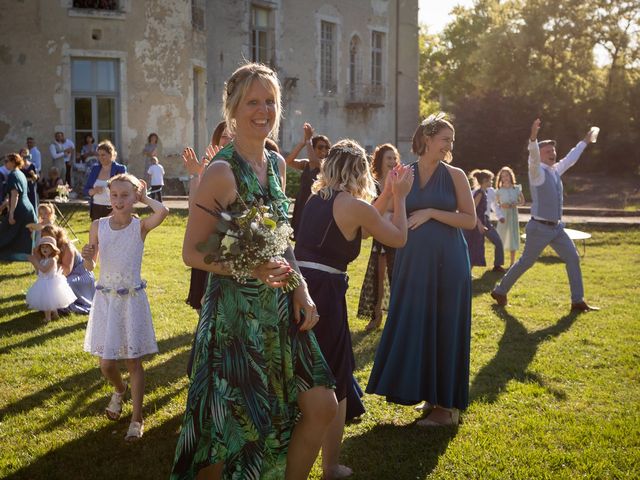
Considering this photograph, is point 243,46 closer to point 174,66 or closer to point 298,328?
point 174,66

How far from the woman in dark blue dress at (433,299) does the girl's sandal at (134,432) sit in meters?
1.63

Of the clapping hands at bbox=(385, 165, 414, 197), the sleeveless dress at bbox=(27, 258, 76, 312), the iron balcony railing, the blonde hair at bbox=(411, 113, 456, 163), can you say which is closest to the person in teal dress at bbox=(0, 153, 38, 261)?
the sleeveless dress at bbox=(27, 258, 76, 312)

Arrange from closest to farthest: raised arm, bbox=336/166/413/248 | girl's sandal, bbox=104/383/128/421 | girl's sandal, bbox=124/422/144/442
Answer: raised arm, bbox=336/166/413/248 < girl's sandal, bbox=124/422/144/442 < girl's sandal, bbox=104/383/128/421

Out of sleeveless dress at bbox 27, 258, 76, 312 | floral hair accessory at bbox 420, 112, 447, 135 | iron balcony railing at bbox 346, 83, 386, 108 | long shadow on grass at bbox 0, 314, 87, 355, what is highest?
iron balcony railing at bbox 346, 83, 386, 108

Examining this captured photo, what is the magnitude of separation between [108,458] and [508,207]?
33.2 ft

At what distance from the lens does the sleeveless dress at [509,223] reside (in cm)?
1390

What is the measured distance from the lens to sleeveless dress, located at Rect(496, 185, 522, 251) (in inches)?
547

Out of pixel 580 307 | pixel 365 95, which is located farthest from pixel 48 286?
pixel 365 95

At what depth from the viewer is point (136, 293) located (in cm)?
572

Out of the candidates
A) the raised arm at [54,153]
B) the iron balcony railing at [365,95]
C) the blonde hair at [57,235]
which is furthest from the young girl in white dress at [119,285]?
the iron balcony railing at [365,95]

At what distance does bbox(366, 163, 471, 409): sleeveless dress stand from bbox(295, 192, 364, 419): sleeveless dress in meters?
1.08

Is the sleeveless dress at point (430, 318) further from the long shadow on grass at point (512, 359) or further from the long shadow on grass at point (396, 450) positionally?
the long shadow on grass at point (512, 359)

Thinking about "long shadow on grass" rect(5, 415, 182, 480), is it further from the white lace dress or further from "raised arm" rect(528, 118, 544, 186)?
"raised arm" rect(528, 118, 544, 186)

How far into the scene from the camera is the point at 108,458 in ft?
16.8
